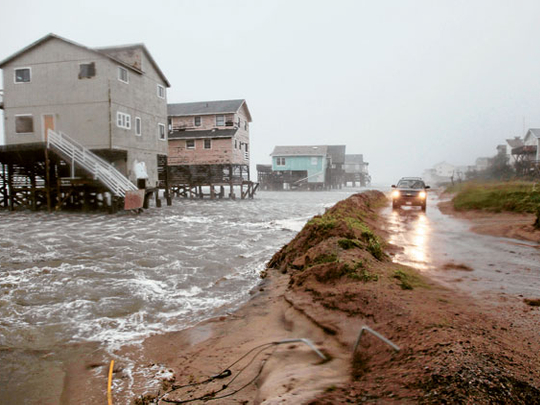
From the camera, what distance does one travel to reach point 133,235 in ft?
51.0

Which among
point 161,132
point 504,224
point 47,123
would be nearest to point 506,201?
point 504,224

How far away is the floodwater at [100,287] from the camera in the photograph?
16.3 ft

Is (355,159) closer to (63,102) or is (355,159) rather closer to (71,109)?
(71,109)

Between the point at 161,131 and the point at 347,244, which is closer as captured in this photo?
the point at 347,244

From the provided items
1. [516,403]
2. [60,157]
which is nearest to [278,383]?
[516,403]

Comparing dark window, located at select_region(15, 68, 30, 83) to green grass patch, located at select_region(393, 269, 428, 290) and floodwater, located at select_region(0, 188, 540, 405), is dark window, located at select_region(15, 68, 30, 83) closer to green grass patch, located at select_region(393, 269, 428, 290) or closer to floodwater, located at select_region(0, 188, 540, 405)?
floodwater, located at select_region(0, 188, 540, 405)

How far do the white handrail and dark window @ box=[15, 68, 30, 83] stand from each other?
5273 mm

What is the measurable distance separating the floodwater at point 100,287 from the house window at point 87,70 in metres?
12.1

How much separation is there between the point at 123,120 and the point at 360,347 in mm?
25452

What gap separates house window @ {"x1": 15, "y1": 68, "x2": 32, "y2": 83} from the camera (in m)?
24.7

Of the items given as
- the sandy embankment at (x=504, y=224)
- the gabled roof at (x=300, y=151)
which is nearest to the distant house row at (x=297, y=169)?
the gabled roof at (x=300, y=151)

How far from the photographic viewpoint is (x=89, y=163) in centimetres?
2250

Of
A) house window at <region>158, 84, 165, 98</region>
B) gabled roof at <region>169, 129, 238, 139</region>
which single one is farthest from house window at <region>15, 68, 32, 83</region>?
gabled roof at <region>169, 129, 238, 139</region>

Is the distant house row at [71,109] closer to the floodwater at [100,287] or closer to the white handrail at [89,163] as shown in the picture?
the white handrail at [89,163]
